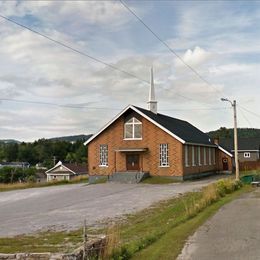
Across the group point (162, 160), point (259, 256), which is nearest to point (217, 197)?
point (259, 256)

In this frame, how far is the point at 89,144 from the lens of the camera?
45469 millimetres

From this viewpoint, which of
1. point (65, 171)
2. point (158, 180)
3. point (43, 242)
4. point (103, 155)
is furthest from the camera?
point (65, 171)

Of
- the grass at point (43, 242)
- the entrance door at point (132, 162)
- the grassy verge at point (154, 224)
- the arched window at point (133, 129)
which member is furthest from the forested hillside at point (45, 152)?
the grass at point (43, 242)

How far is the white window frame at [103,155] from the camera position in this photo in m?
44.5

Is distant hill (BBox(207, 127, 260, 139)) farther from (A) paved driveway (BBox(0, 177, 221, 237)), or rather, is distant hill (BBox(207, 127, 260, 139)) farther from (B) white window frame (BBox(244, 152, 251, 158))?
(A) paved driveway (BBox(0, 177, 221, 237))

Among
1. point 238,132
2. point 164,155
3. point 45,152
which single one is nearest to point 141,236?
point 164,155

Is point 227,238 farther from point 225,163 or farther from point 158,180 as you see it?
point 225,163

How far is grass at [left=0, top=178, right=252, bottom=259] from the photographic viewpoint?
34.7 ft

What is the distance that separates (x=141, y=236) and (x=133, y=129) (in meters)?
30.7

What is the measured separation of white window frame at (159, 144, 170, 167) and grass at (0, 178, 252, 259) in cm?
2161

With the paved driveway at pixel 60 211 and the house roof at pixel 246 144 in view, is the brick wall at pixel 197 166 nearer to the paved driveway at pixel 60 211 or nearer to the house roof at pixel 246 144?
the paved driveway at pixel 60 211

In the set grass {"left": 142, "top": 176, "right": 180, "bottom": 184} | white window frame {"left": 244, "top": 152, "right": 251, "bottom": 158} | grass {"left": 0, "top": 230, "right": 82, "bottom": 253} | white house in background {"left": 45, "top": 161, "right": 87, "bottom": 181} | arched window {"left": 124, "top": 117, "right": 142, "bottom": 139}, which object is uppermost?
arched window {"left": 124, "top": 117, "right": 142, "bottom": 139}

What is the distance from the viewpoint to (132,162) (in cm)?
4331

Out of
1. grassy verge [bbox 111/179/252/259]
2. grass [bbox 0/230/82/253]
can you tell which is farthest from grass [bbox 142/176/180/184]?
grass [bbox 0/230/82/253]
